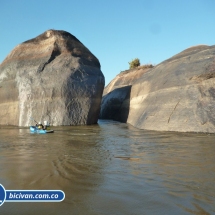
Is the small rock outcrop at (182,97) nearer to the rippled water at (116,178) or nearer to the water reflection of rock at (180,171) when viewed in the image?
the water reflection of rock at (180,171)

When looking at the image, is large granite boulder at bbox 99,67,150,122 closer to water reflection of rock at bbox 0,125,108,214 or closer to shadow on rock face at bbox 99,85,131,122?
shadow on rock face at bbox 99,85,131,122

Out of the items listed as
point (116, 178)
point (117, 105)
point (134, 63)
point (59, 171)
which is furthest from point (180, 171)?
point (134, 63)

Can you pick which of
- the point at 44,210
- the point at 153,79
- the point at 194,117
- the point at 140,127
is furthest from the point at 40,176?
the point at 153,79

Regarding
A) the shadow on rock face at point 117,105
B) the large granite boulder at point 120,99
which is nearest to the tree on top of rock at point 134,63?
the large granite boulder at point 120,99

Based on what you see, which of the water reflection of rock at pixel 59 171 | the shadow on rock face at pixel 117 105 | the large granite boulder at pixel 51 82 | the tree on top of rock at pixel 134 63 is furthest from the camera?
the tree on top of rock at pixel 134 63

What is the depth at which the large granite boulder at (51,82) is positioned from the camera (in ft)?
48.5

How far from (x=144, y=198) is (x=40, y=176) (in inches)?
64.8

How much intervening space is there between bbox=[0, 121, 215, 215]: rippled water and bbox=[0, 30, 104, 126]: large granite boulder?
850cm

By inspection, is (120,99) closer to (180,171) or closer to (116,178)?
(180,171)

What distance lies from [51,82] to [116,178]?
11840 mm

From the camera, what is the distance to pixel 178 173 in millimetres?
4059

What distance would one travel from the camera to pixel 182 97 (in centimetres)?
1049

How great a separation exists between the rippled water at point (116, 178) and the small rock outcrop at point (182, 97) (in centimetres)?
329

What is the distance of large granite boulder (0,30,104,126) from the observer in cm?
1478
